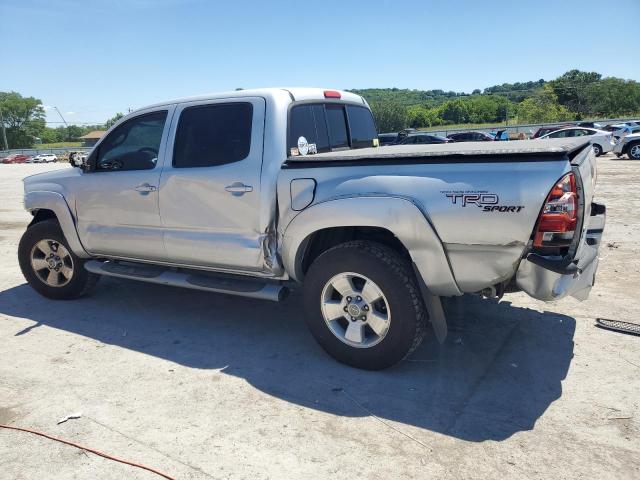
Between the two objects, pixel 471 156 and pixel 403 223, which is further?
pixel 403 223

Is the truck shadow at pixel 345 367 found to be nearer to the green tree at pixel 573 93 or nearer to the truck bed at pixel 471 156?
the truck bed at pixel 471 156

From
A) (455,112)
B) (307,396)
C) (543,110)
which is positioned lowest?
(307,396)

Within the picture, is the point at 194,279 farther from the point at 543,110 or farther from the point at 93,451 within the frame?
the point at 543,110

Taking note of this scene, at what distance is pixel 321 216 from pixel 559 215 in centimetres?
150

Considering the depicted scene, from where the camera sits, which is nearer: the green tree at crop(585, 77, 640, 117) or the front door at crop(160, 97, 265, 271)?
the front door at crop(160, 97, 265, 271)

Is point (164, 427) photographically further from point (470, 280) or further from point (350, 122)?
point (350, 122)

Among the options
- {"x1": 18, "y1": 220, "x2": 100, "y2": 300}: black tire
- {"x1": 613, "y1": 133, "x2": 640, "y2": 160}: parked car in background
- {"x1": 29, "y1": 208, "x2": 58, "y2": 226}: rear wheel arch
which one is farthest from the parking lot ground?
{"x1": 613, "y1": 133, "x2": 640, "y2": 160}: parked car in background

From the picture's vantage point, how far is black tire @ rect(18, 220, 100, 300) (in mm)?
5172

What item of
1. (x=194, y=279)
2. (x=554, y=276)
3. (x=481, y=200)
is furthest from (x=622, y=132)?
(x=194, y=279)

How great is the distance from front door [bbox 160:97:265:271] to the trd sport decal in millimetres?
1508

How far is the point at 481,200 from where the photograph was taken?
9.60 ft

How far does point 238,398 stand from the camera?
3.31m

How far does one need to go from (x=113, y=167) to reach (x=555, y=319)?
14.0 feet

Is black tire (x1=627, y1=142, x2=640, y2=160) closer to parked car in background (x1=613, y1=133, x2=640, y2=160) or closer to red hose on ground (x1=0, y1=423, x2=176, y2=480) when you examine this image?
parked car in background (x1=613, y1=133, x2=640, y2=160)
